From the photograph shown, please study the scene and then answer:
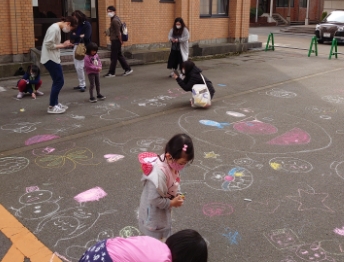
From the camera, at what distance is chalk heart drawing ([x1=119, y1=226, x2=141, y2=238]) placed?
3807 millimetres

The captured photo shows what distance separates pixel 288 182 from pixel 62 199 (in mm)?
2706

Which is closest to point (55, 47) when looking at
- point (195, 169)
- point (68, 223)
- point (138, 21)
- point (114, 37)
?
point (195, 169)

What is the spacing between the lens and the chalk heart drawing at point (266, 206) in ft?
14.2

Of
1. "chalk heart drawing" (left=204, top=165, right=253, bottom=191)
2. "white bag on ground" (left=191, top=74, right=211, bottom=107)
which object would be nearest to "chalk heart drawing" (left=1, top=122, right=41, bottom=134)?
"white bag on ground" (left=191, top=74, right=211, bottom=107)

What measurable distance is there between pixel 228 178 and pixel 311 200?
3.35ft

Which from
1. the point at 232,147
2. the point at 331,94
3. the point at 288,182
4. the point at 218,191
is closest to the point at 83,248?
the point at 218,191

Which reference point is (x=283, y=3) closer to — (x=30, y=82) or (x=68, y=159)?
(x=30, y=82)

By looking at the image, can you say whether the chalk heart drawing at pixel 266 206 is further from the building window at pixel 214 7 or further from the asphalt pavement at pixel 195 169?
the building window at pixel 214 7

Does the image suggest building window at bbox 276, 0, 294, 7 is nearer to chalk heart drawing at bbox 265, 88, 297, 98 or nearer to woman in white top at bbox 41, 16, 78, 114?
chalk heart drawing at bbox 265, 88, 297, 98

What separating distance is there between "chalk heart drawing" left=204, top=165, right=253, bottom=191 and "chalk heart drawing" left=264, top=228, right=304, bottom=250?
3.17 ft

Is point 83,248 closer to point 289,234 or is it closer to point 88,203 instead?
point 88,203

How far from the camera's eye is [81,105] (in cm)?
830

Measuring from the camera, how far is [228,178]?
5074mm

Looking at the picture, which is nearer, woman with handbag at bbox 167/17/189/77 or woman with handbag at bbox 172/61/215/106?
woman with handbag at bbox 172/61/215/106
